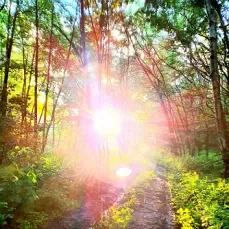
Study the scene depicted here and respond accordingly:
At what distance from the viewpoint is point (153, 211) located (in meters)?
8.15

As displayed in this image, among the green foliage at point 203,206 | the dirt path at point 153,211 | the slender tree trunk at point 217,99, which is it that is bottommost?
the dirt path at point 153,211

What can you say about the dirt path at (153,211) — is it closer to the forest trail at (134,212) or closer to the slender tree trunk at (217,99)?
the forest trail at (134,212)

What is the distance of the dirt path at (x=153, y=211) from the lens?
6.80m

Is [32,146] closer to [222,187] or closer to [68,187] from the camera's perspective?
[68,187]

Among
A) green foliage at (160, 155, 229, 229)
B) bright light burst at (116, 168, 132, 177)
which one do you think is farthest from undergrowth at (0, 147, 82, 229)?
bright light burst at (116, 168, 132, 177)

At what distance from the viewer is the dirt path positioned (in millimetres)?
6801

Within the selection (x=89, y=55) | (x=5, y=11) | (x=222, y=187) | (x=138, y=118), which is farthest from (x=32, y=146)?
(x=138, y=118)

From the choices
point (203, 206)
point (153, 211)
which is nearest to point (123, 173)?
point (153, 211)

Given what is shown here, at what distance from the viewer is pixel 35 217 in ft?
21.0

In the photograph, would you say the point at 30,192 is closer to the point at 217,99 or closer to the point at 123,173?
the point at 217,99

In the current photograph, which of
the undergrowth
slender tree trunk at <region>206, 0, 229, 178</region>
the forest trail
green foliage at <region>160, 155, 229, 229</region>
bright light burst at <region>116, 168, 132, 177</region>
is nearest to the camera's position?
green foliage at <region>160, 155, 229, 229</region>

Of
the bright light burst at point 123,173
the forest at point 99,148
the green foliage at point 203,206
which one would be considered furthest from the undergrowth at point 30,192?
the bright light burst at point 123,173

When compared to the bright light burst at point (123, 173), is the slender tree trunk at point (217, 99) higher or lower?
higher

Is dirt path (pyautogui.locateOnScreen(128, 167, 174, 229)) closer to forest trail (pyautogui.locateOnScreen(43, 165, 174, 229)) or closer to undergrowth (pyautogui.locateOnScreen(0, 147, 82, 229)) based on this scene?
forest trail (pyautogui.locateOnScreen(43, 165, 174, 229))
